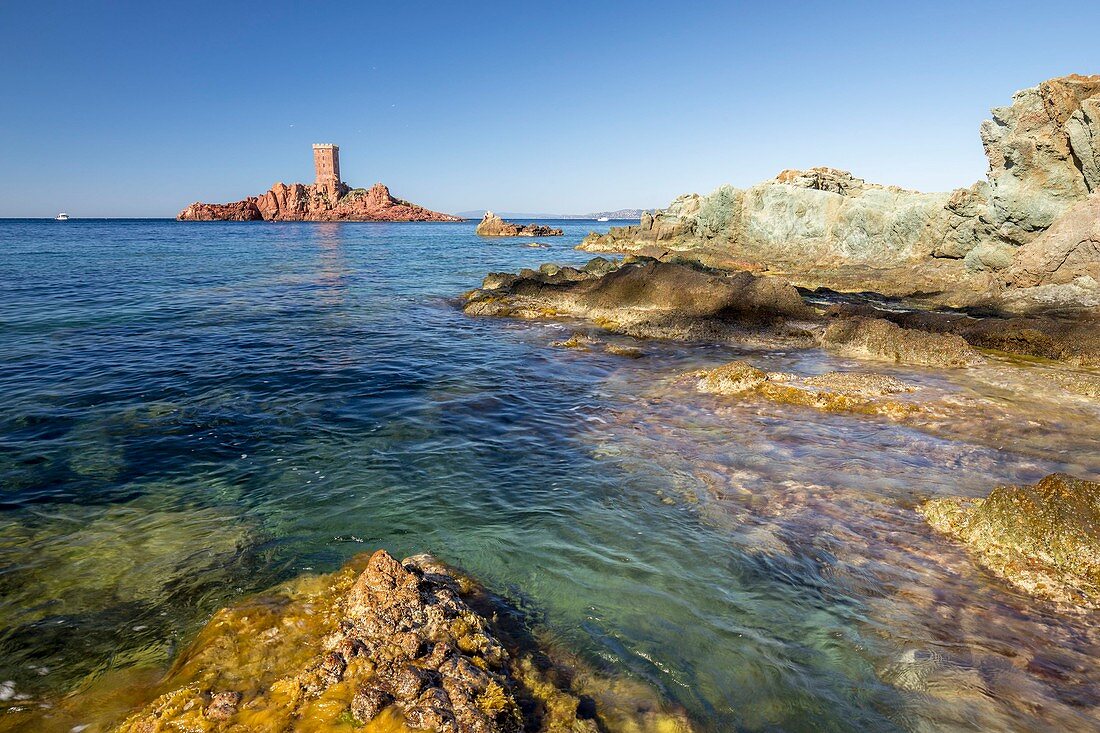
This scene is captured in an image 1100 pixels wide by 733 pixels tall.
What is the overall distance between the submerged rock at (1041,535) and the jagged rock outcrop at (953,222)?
53.9 feet

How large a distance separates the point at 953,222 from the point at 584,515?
28480 millimetres

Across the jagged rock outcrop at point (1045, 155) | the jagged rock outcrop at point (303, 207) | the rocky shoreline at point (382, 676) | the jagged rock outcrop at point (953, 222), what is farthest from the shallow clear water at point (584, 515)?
the jagged rock outcrop at point (303, 207)

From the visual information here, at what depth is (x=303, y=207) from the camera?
6944 inches

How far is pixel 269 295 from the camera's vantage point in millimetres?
24984

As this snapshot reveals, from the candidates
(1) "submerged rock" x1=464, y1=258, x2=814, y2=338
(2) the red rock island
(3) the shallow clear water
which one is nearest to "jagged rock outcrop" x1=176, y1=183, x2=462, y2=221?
(2) the red rock island

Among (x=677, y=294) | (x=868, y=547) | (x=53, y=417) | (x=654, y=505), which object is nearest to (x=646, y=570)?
(x=654, y=505)

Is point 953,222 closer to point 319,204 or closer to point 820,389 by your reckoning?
point 820,389

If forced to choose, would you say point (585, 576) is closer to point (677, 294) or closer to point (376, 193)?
point (677, 294)

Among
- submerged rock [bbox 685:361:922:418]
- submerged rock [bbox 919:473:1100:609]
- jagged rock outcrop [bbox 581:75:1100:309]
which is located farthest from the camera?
jagged rock outcrop [bbox 581:75:1100:309]

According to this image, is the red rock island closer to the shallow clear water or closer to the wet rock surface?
the shallow clear water

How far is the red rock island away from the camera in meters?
174

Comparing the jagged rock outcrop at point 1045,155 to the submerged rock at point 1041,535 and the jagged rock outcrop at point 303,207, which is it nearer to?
the submerged rock at point 1041,535

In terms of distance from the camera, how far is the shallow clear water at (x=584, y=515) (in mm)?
4035

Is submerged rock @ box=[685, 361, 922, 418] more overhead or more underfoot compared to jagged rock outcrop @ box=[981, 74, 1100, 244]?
more underfoot
